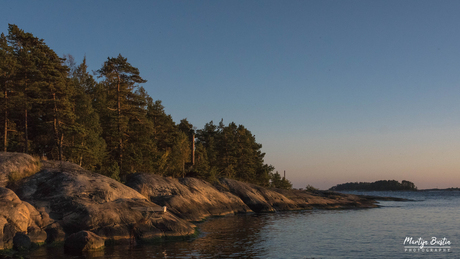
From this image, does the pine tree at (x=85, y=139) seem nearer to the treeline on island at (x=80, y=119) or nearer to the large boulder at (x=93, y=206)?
the treeline on island at (x=80, y=119)

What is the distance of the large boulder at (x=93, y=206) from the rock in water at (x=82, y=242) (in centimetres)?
146

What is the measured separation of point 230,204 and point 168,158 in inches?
640

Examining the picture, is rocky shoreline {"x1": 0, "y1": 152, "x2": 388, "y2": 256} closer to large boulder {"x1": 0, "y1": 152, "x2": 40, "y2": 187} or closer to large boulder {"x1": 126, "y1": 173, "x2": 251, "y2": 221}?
large boulder {"x1": 0, "y1": 152, "x2": 40, "y2": 187}

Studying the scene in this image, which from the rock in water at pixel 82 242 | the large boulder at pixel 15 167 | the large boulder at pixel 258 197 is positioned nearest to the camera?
the rock in water at pixel 82 242

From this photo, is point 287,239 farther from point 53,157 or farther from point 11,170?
point 53,157

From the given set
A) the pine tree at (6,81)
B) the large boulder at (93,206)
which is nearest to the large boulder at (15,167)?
the large boulder at (93,206)

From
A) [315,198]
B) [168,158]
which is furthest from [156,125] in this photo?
[315,198]

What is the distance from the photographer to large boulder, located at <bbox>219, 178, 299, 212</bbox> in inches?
1881

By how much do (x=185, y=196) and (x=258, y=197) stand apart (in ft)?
55.6

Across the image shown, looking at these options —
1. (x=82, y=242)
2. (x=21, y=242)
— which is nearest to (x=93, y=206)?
(x=82, y=242)

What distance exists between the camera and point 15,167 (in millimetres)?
23594

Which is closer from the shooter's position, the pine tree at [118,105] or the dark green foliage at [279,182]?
the pine tree at [118,105]

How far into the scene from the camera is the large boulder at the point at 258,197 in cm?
4778

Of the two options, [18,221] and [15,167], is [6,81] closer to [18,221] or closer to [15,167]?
[15,167]
